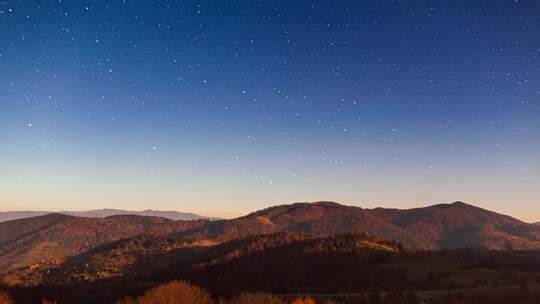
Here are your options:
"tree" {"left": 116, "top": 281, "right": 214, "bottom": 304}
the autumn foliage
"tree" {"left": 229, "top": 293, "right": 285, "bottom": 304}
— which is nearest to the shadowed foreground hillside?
"tree" {"left": 229, "top": 293, "right": 285, "bottom": 304}

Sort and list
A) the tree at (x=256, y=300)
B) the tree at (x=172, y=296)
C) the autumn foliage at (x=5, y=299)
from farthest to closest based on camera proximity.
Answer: the autumn foliage at (x=5, y=299) → the tree at (x=256, y=300) → the tree at (x=172, y=296)

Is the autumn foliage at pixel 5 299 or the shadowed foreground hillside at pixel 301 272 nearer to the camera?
the autumn foliage at pixel 5 299

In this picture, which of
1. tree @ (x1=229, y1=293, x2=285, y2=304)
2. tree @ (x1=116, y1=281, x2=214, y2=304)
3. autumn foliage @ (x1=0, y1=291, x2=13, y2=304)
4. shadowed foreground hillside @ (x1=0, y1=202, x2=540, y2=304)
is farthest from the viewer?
shadowed foreground hillside @ (x1=0, y1=202, x2=540, y2=304)

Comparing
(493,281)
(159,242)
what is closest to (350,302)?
(493,281)

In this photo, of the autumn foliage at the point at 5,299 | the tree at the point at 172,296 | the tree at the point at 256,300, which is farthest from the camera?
the autumn foliage at the point at 5,299

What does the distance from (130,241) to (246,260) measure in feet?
296

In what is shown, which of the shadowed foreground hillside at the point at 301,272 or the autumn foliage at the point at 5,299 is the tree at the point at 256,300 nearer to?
the shadowed foreground hillside at the point at 301,272

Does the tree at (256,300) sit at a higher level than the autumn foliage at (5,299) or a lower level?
higher

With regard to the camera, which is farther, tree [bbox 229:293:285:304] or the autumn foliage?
the autumn foliage

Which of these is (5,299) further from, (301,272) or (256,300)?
(301,272)

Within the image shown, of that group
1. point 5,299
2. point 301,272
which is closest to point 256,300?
point 5,299

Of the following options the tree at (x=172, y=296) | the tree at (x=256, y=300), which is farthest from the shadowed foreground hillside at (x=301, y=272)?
the tree at (x=172, y=296)

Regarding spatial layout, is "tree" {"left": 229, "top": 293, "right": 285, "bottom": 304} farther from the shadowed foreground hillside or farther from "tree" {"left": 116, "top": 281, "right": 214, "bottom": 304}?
the shadowed foreground hillside

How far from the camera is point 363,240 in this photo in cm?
9644
